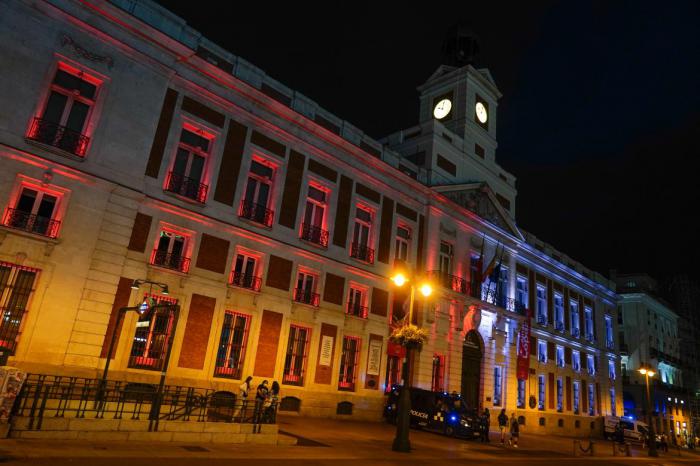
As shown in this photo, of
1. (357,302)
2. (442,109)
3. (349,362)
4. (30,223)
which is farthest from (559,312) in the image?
(30,223)

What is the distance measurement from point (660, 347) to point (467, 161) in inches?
1915

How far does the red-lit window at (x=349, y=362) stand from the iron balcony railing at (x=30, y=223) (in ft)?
51.0

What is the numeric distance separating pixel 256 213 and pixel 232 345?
6.54m

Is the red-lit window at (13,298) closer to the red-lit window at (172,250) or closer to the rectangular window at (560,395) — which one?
the red-lit window at (172,250)

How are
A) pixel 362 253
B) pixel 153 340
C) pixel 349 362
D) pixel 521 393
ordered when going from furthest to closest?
pixel 521 393, pixel 362 253, pixel 349 362, pixel 153 340

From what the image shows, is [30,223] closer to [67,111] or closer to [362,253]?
[67,111]

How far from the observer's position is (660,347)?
227 ft

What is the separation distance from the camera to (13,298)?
18.2 m

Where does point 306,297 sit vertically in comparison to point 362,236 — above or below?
below

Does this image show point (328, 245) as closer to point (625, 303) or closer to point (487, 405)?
point (487, 405)

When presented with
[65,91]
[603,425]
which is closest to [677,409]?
[603,425]

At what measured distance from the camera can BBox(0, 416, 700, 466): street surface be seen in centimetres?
1060

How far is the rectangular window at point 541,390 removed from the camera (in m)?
43.1

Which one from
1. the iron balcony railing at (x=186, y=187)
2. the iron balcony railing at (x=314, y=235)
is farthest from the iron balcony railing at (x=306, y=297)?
the iron balcony railing at (x=186, y=187)
